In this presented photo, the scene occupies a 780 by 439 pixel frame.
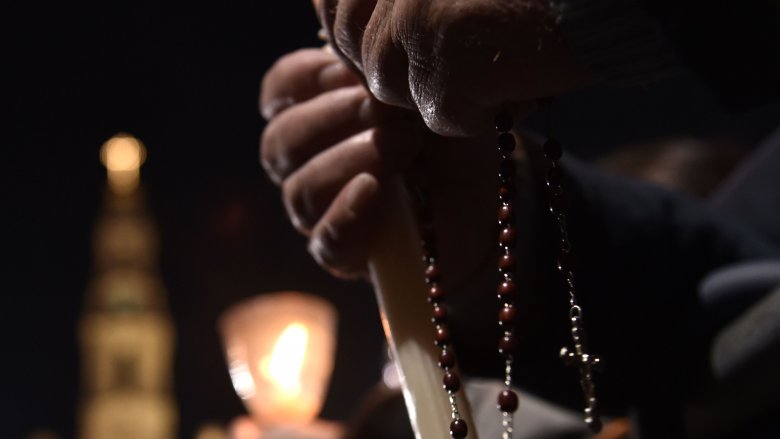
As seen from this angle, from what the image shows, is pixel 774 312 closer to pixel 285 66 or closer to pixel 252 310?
pixel 285 66

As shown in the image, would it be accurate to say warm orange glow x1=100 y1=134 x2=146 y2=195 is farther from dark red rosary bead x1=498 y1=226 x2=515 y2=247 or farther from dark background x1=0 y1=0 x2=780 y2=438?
dark red rosary bead x1=498 y1=226 x2=515 y2=247

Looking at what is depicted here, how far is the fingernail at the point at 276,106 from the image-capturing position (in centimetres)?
44

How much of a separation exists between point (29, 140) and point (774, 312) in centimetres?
510

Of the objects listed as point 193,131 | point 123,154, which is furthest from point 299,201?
point 123,154

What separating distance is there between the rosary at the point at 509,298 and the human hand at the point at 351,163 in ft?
0.14

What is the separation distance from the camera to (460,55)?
258mm

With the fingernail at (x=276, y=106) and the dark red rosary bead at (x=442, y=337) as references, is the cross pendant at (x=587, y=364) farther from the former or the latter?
the fingernail at (x=276, y=106)

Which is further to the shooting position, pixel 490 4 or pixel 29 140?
pixel 29 140

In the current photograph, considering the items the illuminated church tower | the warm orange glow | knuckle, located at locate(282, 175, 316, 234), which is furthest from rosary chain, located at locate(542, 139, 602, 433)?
the illuminated church tower

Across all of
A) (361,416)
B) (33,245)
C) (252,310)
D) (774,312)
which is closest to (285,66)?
(774,312)

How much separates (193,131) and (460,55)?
151 inches

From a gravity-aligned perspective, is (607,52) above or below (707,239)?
above

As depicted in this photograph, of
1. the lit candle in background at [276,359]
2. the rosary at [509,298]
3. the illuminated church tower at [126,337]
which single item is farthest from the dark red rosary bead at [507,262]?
the illuminated church tower at [126,337]

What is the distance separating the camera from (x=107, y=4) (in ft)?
11.2
